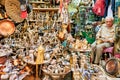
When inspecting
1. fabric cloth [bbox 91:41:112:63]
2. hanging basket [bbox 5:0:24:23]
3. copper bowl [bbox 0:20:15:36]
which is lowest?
fabric cloth [bbox 91:41:112:63]

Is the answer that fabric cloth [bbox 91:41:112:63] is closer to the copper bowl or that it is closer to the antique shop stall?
the antique shop stall

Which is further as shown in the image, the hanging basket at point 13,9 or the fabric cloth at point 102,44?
the hanging basket at point 13,9

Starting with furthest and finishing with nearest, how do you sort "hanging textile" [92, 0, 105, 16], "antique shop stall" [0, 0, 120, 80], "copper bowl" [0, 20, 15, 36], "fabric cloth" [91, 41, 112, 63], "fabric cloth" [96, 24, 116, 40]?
A: "copper bowl" [0, 20, 15, 36] < "hanging textile" [92, 0, 105, 16] < "fabric cloth" [96, 24, 116, 40] < "fabric cloth" [91, 41, 112, 63] < "antique shop stall" [0, 0, 120, 80]

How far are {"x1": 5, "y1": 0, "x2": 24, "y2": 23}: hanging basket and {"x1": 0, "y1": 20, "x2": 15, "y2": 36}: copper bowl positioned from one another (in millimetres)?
146

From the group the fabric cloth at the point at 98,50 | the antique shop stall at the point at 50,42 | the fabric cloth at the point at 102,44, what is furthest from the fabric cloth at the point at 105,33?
the antique shop stall at the point at 50,42

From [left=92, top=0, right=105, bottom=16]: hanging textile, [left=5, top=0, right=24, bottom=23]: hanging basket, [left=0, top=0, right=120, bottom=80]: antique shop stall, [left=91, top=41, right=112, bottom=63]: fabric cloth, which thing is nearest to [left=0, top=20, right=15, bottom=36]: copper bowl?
[left=0, top=0, right=120, bottom=80]: antique shop stall

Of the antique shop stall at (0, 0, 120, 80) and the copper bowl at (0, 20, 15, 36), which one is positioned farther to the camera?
the copper bowl at (0, 20, 15, 36)

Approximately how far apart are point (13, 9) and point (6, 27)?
429 millimetres

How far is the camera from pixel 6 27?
4.73 metres

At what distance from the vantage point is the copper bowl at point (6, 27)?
185 inches

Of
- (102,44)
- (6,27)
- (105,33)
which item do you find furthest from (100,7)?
(6,27)

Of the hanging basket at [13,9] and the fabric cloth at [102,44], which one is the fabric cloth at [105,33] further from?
the hanging basket at [13,9]

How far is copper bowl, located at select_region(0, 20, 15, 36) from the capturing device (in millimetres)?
4695

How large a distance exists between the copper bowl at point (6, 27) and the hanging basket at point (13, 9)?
15 cm
